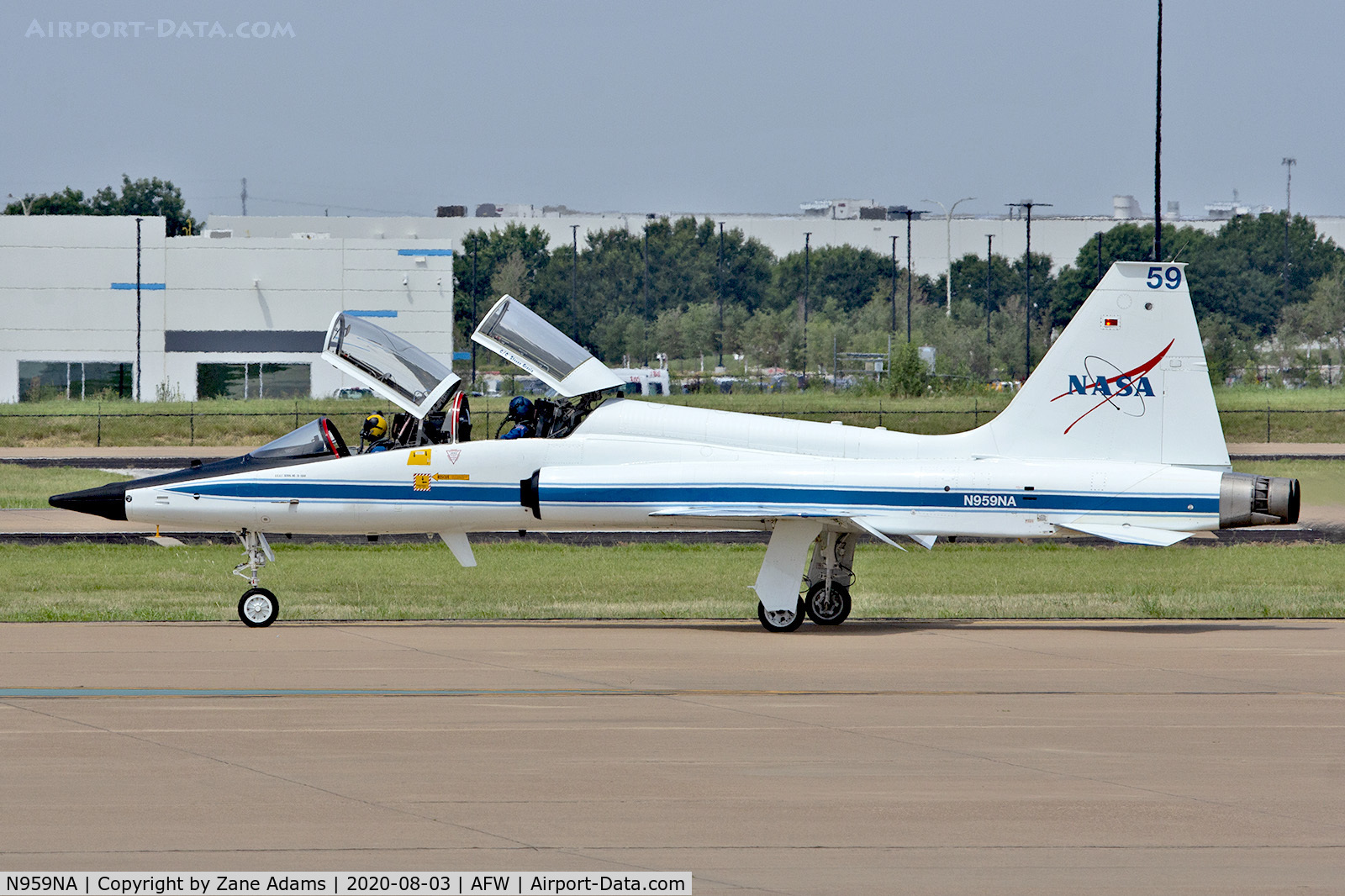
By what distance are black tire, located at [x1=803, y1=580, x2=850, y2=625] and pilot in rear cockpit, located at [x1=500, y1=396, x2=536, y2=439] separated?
12.2ft

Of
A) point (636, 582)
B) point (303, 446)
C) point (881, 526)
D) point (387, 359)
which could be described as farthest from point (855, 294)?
point (881, 526)

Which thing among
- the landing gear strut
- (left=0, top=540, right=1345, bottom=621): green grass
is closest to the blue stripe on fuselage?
the landing gear strut

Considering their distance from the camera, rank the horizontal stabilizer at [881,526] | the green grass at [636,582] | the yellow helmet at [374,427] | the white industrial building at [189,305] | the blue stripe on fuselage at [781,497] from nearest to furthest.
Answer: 1. the blue stripe on fuselage at [781,497]
2. the horizontal stabilizer at [881,526]
3. the yellow helmet at [374,427]
4. the green grass at [636,582]
5. the white industrial building at [189,305]

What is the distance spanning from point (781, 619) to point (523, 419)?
3.77 m

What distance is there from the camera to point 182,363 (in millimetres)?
80062

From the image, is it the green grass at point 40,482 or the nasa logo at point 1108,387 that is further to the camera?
the green grass at point 40,482

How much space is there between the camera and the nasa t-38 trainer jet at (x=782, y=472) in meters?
15.5

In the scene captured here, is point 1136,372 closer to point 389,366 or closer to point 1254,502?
point 1254,502

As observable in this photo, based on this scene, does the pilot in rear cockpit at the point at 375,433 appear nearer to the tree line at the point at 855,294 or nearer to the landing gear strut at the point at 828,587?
the landing gear strut at the point at 828,587

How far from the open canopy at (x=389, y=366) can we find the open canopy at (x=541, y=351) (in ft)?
2.47

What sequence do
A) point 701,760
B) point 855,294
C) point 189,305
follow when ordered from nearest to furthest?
point 701,760 → point 189,305 → point 855,294

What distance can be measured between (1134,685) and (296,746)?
7035 mm

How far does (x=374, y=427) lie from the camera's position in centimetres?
1702

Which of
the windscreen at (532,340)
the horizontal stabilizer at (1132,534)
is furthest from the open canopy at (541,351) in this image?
the horizontal stabilizer at (1132,534)
